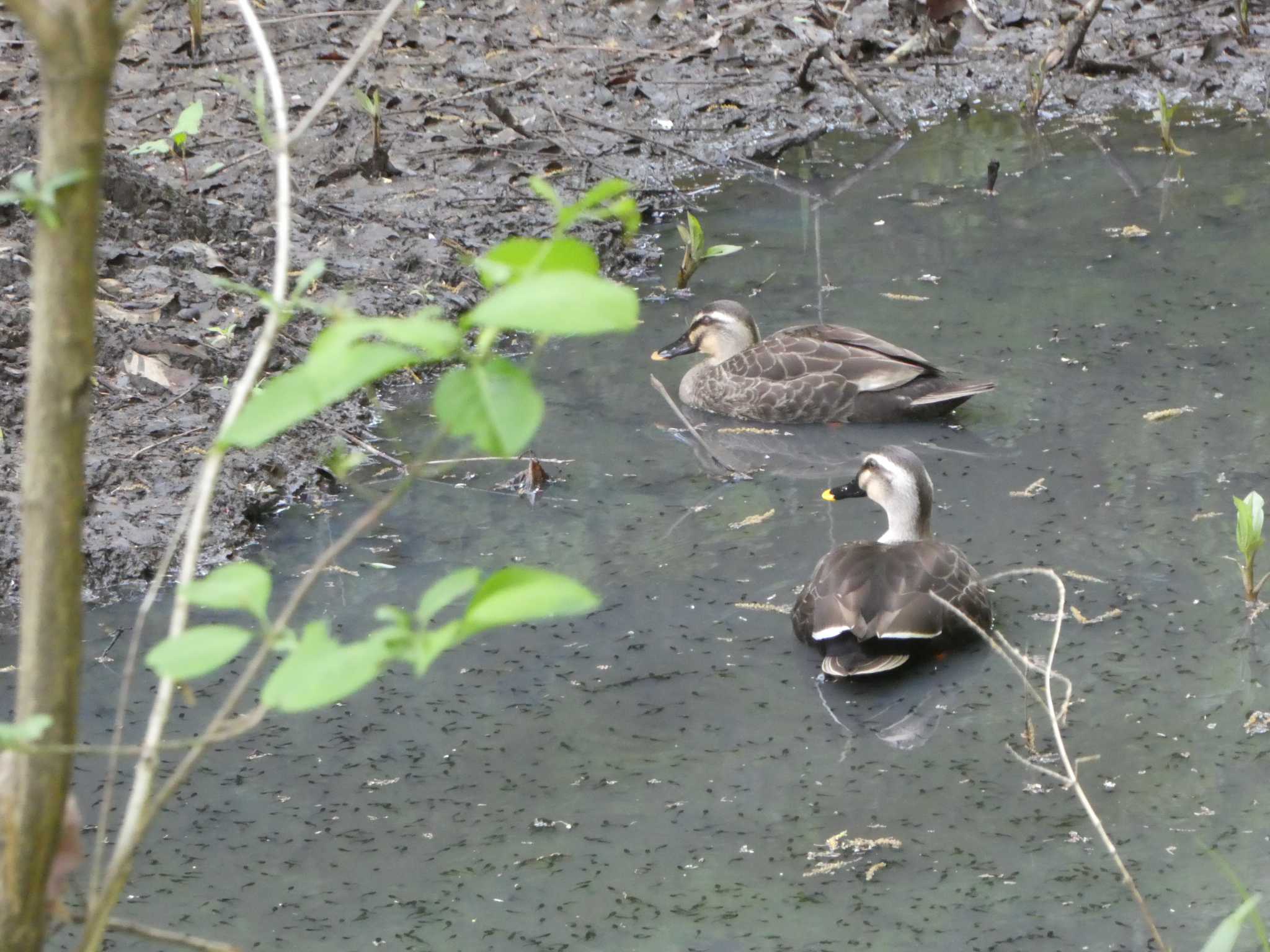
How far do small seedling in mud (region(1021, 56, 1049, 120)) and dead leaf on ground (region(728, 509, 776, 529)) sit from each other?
5701 millimetres

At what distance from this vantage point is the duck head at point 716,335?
701cm

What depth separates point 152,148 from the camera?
819 centimetres

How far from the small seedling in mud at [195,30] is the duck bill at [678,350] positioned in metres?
4.71

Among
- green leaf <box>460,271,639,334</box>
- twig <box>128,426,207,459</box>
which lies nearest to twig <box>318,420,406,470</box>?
twig <box>128,426,207,459</box>

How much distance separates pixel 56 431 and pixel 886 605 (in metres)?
3.58

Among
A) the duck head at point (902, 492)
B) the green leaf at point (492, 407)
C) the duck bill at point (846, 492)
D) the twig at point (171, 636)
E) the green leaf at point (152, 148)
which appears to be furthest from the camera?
the green leaf at point (152, 148)

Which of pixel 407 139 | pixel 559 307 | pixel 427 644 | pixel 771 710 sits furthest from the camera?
pixel 407 139

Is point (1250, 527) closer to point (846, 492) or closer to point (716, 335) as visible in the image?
point (846, 492)

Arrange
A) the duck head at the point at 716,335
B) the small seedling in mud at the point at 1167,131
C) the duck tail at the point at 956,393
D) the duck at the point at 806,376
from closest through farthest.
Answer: the duck tail at the point at 956,393 → the duck at the point at 806,376 → the duck head at the point at 716,335 → the small seedling in mud at the point at 1167,131

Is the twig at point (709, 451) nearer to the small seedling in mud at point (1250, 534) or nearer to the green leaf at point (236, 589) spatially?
the small seedling in mud at point (1250, 534)

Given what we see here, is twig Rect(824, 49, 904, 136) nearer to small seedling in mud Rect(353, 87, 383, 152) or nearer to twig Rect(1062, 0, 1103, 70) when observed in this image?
twig Rect(1062, 0, 1103, 70)

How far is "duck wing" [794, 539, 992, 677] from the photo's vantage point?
14.3 ft

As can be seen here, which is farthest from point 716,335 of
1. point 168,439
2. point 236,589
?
point 236,589

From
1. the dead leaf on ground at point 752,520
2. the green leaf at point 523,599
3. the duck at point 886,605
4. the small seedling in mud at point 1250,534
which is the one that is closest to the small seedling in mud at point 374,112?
the dead leaf on ground at point 752,520
